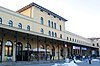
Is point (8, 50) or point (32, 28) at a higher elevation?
point (32, 28)

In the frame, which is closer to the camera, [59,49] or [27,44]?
[27,44]

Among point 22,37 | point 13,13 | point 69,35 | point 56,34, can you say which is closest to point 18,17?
point 13,13

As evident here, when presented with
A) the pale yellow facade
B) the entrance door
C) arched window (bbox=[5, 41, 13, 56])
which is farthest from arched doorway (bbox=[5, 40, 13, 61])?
the entrance door

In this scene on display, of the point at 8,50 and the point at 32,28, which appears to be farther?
the point at 32,28

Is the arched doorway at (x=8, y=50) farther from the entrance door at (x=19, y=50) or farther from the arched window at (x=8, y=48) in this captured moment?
the entrance door at (x=19, y=50)

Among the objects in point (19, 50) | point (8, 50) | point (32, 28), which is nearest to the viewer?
point (8, 50)

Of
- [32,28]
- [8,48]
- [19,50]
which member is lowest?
[19,50]

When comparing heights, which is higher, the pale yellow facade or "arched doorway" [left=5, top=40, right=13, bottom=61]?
the pale yellow facade

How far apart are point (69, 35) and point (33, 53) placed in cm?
2438

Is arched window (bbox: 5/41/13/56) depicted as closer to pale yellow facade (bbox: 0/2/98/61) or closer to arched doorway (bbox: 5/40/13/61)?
arched doorway (bbox: 5/40/13/61)

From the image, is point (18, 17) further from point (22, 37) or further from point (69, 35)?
point (69, 35)

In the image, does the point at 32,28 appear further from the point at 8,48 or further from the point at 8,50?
the point at 8,50

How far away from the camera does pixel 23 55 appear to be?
31.5 m

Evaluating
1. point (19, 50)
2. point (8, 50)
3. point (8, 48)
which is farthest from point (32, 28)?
point (8, 50)
